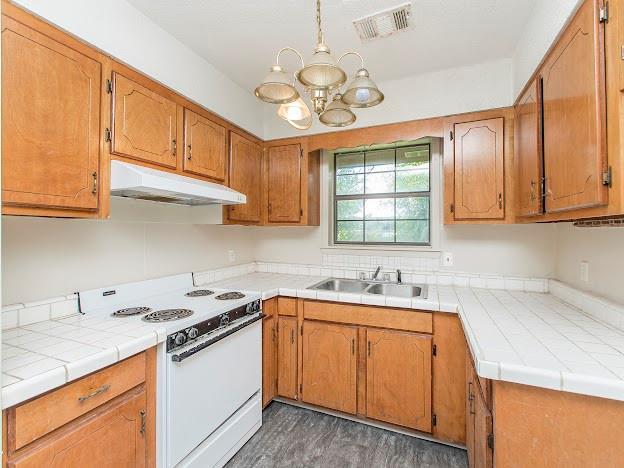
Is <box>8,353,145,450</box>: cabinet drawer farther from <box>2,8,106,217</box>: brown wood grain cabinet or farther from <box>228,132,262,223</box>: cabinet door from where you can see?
<box>228,132,262,223</box>: cabinet door

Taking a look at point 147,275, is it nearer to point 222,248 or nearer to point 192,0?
point 222,248

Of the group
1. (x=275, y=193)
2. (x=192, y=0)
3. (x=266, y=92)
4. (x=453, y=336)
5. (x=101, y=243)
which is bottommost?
(x=453, y=336)

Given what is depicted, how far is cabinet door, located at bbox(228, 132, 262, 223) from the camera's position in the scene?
2438 millimetres

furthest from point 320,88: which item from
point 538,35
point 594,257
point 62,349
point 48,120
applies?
point 594,257

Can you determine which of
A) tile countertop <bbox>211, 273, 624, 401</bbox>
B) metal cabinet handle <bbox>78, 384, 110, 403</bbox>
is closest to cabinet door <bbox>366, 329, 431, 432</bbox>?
tile countertop <bbox>211, 273, 624, 401</bbox>

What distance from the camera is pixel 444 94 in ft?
7.43

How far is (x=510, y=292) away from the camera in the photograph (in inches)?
86.0

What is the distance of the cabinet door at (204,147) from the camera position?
1996 mm

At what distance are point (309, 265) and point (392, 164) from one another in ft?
4.00

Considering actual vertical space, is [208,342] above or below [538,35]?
below

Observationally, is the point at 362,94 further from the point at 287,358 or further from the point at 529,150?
the point at 287,358

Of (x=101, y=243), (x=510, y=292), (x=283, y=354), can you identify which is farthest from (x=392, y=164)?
(x=101, y=243)

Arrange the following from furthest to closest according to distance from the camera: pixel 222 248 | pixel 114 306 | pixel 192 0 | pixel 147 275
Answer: pixel 222 248
pixel 147 275
pixel 114 306
pixel 192 0

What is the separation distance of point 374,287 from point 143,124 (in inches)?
78.3
